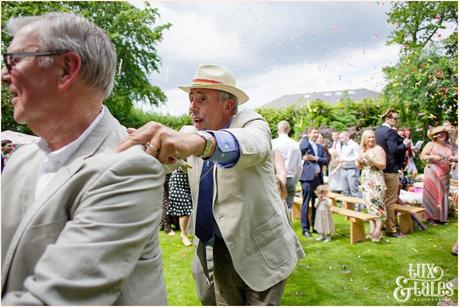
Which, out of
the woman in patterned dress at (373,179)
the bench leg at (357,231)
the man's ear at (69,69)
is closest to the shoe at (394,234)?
the woman in patterned dress at (373,179)

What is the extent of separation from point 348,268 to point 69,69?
5115 millimetres

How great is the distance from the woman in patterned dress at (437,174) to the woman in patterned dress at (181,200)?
462 centimetres

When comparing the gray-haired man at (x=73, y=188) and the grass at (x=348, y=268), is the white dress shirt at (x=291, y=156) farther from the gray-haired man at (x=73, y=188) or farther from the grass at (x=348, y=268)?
the gray-haired man at (x=73, y=188)

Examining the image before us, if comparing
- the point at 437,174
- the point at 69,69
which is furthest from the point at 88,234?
the point at 437,174

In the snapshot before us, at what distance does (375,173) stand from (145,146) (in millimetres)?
5905

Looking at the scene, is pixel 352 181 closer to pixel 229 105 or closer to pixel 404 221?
pixel 404 221

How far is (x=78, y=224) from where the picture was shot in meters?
1.04

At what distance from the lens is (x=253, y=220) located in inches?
90.4

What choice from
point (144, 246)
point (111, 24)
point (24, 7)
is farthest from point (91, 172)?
point (111, 24)

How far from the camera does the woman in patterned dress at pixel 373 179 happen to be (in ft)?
21.2

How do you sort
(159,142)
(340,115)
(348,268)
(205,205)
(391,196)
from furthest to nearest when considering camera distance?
(340,115), (391,196), (348,268), (205,205), (159,142)

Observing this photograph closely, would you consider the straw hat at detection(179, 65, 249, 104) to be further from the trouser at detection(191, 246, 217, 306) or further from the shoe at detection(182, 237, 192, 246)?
the shoe at detection(182, 237, 192, 246)

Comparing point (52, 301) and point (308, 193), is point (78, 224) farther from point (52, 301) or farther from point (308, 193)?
point (308, 193)

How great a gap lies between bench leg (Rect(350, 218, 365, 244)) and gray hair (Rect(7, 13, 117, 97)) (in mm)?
5872
